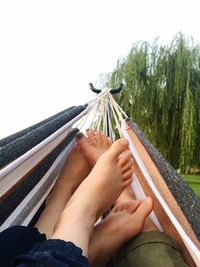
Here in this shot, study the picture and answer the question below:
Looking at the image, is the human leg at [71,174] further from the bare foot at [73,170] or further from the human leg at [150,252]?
the human leg at [150,252]

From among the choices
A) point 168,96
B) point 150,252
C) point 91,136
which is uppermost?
point 91,136

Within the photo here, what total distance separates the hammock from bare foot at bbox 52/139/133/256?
0.04m

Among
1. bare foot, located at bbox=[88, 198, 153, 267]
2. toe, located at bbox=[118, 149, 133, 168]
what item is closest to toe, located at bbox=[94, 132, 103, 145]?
toe, located at bbox=[118, 149, 133, 168]

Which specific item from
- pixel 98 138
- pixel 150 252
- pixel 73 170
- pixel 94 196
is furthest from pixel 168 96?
pixel 150 252

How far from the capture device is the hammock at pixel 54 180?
56 cm

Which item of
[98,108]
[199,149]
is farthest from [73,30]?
[98,108]

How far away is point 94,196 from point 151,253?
170 mm

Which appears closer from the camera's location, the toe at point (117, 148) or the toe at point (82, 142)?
the toe at point (117, 148)

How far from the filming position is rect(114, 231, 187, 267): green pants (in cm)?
56

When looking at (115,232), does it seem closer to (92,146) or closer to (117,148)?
(117,148)

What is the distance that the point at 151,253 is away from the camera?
59 cm

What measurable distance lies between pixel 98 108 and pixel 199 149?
3.86 meters

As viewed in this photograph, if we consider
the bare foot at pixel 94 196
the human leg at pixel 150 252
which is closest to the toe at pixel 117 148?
the bare foot at pixel 94 196

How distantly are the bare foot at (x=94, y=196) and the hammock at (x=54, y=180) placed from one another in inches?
1.7
